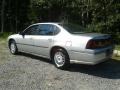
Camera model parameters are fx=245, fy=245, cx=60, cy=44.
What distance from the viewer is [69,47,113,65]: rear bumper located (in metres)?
7.34

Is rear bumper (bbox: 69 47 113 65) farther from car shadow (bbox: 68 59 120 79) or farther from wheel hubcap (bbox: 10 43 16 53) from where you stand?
wheel hubcap (bbox: 10 43 16 53)

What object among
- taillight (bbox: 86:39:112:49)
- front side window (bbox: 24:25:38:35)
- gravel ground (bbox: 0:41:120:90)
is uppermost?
front side window (bbox: 24:25:38:35)

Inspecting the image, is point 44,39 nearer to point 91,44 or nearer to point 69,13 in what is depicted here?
point 91,44

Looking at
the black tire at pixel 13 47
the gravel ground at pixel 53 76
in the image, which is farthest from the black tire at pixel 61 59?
the black tire at pixel 13 47

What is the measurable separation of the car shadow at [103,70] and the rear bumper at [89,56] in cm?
47

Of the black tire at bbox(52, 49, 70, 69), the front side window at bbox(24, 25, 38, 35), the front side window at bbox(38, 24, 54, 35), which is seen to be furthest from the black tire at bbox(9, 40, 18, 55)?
the black tire at bbox(52, 49, 70, 69)

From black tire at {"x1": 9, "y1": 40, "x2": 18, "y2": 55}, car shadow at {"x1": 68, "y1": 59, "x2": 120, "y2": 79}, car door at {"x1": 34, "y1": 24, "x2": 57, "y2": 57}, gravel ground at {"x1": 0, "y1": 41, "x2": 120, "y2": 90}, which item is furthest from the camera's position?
black tire at {"x1": 9, "y1": 40, "x2": 18, "y2": 55}

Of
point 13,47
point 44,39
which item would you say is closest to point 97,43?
point 44,39

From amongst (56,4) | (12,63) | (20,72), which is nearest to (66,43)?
(20,72)

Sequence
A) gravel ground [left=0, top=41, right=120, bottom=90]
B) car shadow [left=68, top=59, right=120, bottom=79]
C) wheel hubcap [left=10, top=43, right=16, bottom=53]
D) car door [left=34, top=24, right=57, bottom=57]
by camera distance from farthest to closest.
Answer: wheel hubcap [left=10, top=43, right=16, bottom=53] → car door [left=34, top=24, right=57, bottom=57] → car shadow [left=68, top=59, right=120, bottom=79] → gravel ground [left=0, top=41, right=120, bottom=90]

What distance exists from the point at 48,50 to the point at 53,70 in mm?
811

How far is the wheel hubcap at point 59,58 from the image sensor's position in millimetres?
8091

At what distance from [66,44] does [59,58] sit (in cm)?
61

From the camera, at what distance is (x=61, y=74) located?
300 inches
